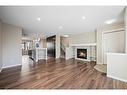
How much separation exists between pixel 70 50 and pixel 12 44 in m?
5.26

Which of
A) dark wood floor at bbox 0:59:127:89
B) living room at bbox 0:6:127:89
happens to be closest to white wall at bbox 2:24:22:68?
living room at bbox 0:6:127:89

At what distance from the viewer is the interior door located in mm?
5498

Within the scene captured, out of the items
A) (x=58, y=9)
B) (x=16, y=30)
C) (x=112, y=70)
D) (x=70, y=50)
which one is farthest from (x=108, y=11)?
(x=70, y=50)

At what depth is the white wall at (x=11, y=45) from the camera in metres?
5.39

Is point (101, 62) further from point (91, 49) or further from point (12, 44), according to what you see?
point (12, 44)

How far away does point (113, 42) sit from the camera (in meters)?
5.86

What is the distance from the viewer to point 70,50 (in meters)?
9.68

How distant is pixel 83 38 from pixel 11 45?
5.34 m

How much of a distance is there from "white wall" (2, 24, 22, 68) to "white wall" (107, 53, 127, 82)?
492 centimetres

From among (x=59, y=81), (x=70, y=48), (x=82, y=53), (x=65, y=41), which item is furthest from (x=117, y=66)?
(x=65, y=41)

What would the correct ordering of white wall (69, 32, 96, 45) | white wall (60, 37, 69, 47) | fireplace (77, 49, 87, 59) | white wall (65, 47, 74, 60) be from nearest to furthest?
white wall (69, 32, 96, 45)
fireplace (77, 49, 87, 59)
white wall (65, 47, 74, 60)
white wall (60, 37, 69, 47)

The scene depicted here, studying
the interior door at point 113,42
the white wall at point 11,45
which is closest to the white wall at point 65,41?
the interior door at point 113,42

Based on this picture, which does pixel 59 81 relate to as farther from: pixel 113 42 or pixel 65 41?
pixel 65 41

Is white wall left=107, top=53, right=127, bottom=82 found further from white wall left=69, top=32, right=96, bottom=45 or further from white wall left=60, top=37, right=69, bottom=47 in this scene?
white wall left=60, top=37, right=69, bottom=47
